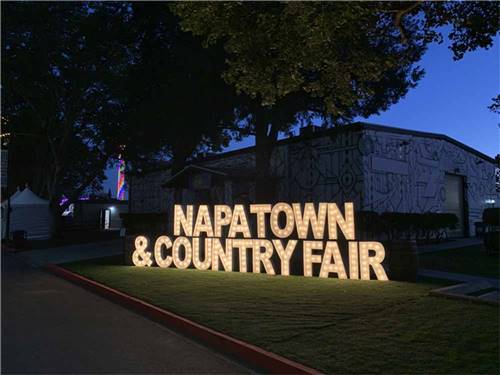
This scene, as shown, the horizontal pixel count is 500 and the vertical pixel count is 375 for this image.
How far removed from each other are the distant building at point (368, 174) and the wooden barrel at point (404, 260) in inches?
393

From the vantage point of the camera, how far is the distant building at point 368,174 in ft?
72.0

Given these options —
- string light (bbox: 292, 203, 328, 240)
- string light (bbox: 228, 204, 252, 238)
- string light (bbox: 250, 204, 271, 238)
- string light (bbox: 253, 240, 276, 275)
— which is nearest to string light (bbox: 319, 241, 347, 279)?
string light (bbox: 292, 203, 328, 240)

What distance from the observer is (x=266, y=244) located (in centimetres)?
1362

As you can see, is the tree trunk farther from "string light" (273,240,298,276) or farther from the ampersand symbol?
"string light" (273,240,298,276)

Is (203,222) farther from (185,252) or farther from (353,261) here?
(353,261)

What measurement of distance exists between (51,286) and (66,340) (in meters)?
6.72

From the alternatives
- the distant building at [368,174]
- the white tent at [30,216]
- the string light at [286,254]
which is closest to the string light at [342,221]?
the string light at [286,254]

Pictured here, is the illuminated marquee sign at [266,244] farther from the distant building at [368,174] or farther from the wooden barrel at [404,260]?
the distant building at [368,174]

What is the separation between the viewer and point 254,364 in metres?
5.96

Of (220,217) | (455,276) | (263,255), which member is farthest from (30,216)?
(455,276)

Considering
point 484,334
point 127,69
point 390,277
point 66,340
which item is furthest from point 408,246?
point 127,69

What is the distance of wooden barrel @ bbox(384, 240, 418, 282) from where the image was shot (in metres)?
11.4

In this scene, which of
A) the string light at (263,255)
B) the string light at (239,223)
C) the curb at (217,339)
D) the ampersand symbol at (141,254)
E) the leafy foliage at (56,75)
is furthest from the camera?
the leafy foliage at (56,75)

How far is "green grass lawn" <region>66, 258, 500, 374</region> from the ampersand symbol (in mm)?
3567
